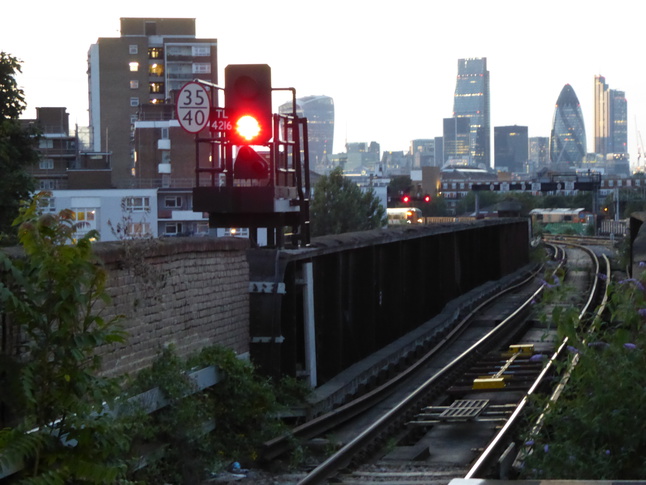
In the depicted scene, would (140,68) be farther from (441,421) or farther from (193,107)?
(441,421)

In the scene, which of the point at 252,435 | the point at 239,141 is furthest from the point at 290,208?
the point at 252,435

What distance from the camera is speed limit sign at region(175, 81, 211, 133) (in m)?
13.9

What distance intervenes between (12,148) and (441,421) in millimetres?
18968

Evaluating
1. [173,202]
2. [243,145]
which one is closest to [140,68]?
[173,202]

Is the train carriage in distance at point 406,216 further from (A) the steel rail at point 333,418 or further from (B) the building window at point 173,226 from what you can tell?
(A) the steel rail at point 333,418

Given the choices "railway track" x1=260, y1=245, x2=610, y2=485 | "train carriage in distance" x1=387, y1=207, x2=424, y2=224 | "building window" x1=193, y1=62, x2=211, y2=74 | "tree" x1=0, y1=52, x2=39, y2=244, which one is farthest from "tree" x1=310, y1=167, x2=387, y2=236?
"railway track" x1=260, y1=245, x2=610, y2=485

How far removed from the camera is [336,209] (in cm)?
7406

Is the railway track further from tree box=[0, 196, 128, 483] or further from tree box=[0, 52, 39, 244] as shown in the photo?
tree box=[0, 52, 39, 244]

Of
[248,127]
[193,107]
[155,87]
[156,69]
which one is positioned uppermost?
[156,69]

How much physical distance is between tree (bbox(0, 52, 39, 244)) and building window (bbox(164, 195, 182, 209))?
5258 centimetres

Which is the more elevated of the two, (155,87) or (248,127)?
(155,87)

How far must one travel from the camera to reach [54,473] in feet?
21.7

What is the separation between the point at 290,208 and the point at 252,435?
4845 mm

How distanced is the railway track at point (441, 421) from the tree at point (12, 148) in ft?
42.8
